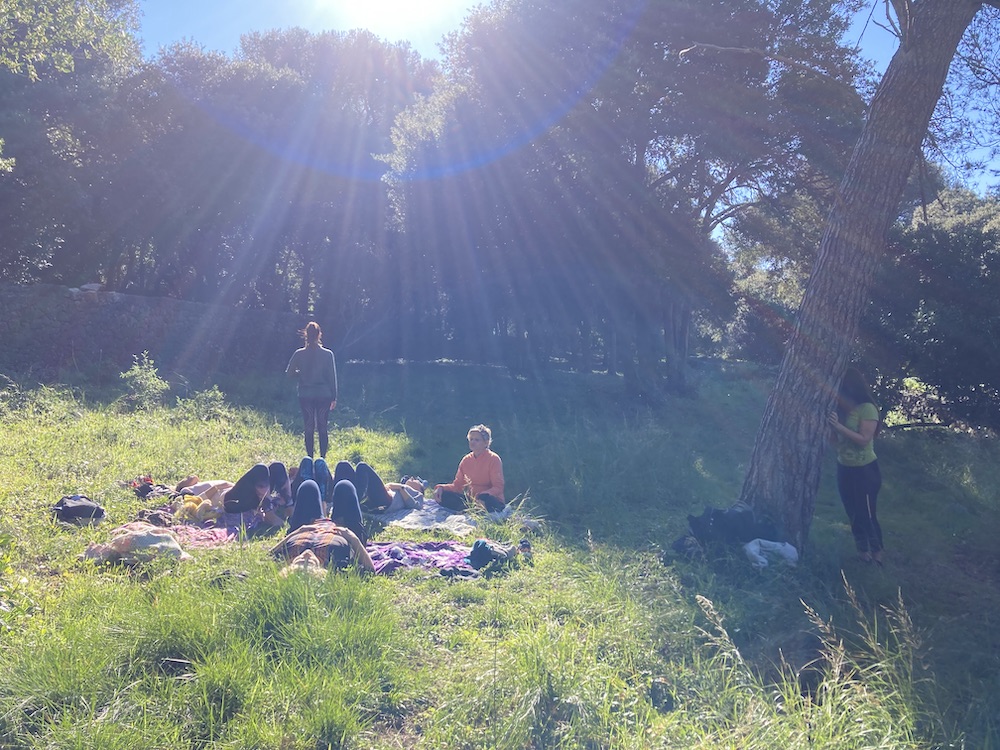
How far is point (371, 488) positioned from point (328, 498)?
18.0 inches

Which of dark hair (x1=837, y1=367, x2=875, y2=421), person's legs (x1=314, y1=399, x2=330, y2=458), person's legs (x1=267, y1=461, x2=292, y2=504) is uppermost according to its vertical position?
dark hair (x1=837, y1=367, x2=875, y2=421)

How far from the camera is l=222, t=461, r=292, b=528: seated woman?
20.3 feet

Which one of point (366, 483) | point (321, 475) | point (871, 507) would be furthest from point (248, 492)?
point (871, 507)

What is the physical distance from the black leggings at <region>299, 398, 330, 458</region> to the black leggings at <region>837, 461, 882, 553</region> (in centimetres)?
635

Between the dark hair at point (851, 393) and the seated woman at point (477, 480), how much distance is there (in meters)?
3.50

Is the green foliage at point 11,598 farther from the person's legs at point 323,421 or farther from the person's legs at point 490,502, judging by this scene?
the person's legs at point 323,421

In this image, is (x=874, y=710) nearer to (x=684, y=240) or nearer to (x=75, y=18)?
(x=75, y=18)

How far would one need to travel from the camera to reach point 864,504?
5953 mm

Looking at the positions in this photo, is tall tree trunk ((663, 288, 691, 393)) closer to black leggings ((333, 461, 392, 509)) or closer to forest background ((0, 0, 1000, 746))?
forest background ((0, 0, 1000, 746))

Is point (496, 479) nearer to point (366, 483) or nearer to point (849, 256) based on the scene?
point (366, 483)

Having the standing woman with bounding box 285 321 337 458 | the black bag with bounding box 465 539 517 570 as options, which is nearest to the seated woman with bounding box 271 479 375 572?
the black bag with bounding box 465 539 517 570

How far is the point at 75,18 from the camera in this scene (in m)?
9.16

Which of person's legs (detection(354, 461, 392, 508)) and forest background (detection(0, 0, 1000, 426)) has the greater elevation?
forest background (detection(0, 0, 1000, 426))

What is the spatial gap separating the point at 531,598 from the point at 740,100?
42.5 feet
